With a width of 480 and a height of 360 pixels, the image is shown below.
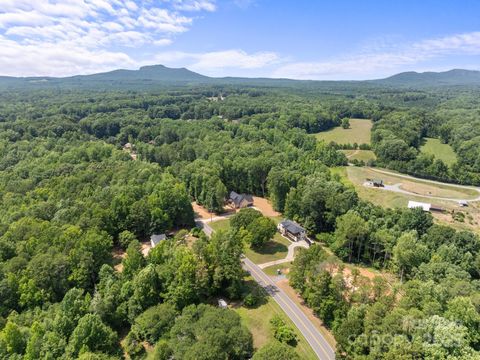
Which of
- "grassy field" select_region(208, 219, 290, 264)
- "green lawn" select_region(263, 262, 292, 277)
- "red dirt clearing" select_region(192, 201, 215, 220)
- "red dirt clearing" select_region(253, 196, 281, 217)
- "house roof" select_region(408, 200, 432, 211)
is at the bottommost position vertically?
"red dirt clearing" select_region(192, 201, 215, 220)

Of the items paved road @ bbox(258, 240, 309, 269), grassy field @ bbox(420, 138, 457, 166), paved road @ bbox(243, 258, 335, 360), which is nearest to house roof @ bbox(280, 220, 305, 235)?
paved road @ bbox(258, 240, 309, 269)

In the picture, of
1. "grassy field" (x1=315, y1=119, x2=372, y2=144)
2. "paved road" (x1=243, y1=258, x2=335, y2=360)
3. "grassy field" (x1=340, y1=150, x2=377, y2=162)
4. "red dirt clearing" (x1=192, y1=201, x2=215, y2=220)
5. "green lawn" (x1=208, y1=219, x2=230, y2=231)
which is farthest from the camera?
"grassy field" (x1=315, y1=119, x2=372, y2=144)

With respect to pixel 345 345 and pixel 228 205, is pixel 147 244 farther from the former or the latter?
pixel 345 345

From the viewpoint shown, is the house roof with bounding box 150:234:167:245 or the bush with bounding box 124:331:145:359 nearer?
the bush with bounding box 124:331:145:359

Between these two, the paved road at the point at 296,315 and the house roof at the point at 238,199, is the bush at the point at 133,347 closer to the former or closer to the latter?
the paved road at the point at 296,315

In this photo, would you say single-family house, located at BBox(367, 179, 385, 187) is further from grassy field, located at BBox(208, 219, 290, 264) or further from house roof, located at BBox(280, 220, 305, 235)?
grassy field, located at BBox(208, 219, 290, 264)

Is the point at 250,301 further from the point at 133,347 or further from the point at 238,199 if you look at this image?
the point at 238,199

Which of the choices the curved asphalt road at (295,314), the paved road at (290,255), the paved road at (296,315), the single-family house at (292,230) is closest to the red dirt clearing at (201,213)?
the single-family house at (292,230)
